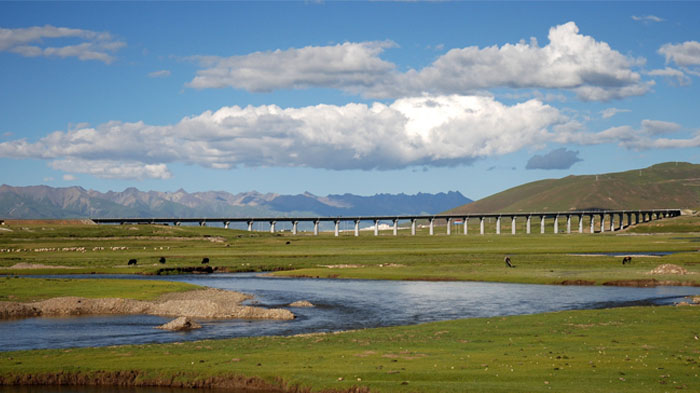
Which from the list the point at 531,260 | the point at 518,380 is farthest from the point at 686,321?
the point at 531,260

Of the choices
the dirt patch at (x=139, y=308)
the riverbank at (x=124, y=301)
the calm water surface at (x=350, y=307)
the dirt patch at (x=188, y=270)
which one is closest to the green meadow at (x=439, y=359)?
the calm water surface at (x=350, y=307)

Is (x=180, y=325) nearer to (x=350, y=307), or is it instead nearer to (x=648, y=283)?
(x=350, y=307)

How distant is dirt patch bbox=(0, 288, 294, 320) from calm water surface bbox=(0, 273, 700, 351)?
1934 mm

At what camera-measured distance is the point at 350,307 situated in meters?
61.7

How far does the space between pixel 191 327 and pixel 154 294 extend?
1894 centimetres

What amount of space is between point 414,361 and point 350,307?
27.4m

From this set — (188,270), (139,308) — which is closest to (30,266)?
(188,270)

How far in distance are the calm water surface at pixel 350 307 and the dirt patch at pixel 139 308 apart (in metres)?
1.93

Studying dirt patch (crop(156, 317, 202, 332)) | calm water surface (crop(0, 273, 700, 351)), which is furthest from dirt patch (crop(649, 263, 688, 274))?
dirt patch (crop(156, 317, 202, 332))

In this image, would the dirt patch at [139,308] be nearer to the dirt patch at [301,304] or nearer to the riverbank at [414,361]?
the dirt patch at [301,304]

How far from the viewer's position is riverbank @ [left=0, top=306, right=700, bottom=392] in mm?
30078

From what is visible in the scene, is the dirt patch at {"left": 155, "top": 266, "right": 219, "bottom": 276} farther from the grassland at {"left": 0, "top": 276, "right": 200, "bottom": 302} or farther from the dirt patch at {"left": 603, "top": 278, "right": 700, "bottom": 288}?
the dirt patch at {"left": 603, "top": 278, "right": 700, "bottom": 288}

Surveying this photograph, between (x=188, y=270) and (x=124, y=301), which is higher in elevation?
(x=124, y=301)

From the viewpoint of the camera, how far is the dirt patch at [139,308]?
184ft
